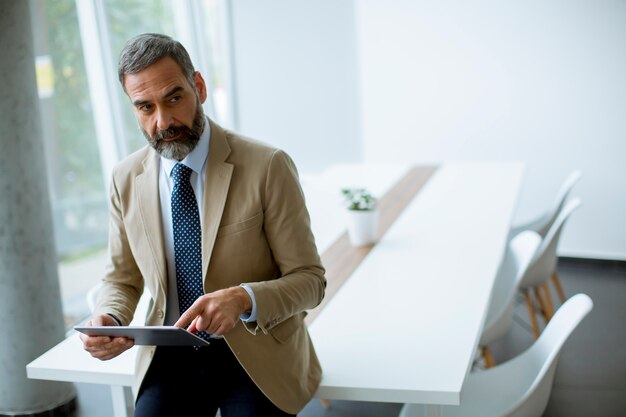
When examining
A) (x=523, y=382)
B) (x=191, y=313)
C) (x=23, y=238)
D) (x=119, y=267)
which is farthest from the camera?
(x=23, y=238)

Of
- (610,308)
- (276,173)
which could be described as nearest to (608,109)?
(610,308)

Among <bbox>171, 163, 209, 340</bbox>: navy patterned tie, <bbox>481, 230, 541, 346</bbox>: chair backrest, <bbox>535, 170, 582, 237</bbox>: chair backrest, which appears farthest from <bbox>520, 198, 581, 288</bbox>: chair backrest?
<bbox>171, 163, 209, 340</bbox>: navy patterned tie

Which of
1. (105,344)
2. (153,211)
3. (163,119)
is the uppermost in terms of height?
(163,119)

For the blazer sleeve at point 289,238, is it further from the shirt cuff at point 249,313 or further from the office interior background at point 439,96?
the office interior background at point 439,96

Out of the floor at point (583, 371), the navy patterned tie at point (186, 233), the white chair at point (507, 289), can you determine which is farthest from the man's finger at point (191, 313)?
the floor at point (583, 371)

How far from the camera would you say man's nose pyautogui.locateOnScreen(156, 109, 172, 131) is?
6.13 ft

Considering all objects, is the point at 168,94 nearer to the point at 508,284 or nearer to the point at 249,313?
the point at 249,313

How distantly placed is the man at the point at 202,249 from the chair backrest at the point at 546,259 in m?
1.86

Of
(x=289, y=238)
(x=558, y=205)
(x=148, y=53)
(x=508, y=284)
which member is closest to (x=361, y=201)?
(x=508, y=284)

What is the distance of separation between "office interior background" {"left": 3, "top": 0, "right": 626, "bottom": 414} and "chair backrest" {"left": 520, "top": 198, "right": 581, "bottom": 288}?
5.48ft

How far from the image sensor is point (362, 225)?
10.9 feet

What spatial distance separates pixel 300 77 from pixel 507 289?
3.62 m

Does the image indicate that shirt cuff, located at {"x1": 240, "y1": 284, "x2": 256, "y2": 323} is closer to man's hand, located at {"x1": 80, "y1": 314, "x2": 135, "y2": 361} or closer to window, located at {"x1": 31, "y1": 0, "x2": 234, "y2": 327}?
man's hand, located at {"x1": 80, "y1": 314, "x2": 135, "y2": 361}

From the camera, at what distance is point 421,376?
2102mm
